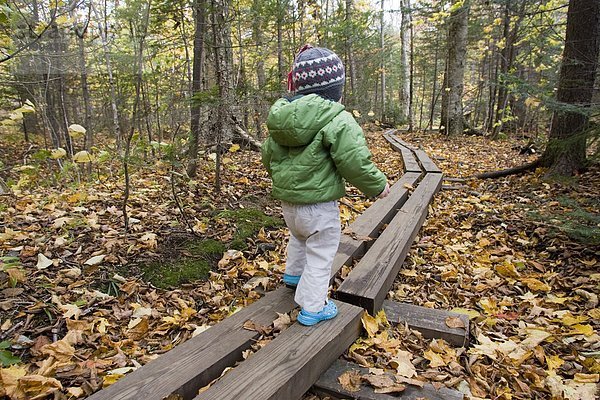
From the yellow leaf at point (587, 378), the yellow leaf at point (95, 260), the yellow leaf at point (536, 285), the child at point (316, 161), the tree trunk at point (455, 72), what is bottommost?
the yellow leaf at point (587, 378)

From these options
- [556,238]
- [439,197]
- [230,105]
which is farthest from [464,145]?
[230,105]

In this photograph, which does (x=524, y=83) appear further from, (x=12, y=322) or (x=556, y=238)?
(x=12, y=322)

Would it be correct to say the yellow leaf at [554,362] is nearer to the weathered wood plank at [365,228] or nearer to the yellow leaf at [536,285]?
the yellow leaf at [536,285]

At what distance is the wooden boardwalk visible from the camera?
173cm

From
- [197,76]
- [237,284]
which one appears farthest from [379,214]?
[197,76]

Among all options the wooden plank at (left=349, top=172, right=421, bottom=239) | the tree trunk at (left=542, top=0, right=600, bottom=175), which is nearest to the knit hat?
the wooden plank at (left=349, top=172, right=421, bottom=239)

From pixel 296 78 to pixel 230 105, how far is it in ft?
8.03

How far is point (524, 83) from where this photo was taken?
15.8 ft

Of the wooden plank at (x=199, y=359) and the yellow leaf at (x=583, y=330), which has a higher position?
the wooden plank at (x=199, y=359)

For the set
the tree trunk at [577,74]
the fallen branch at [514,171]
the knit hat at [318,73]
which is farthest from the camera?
the fallen branch at [514,171]

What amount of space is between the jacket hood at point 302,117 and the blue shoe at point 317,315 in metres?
1.04

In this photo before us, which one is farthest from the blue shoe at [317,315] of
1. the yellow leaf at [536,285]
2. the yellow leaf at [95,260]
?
the yellow leaf at [536,285]

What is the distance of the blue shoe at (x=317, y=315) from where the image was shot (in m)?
2.23

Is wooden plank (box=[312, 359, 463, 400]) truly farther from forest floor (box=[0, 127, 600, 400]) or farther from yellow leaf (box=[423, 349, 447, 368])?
yellow leaf (box=[423, 349, 447, 368])
